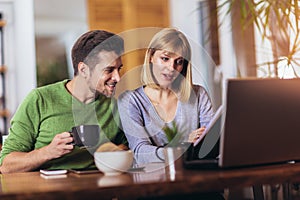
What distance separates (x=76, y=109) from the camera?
1998mm

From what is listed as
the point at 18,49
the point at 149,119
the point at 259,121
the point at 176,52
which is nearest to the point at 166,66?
the point at 176,52

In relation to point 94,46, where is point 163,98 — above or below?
below

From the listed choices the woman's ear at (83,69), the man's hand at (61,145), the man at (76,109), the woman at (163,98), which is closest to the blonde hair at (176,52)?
the woman at (163,98)

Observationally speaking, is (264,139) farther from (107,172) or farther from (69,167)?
(69,167)

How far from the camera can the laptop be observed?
50.1 inches

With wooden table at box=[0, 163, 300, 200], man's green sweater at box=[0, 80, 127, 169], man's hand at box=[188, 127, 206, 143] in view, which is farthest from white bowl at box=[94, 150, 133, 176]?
man's green sweater at box=[0, 80, 127, 169]

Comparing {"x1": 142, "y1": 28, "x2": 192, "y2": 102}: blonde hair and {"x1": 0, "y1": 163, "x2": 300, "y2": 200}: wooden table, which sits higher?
{"x1": 142, "y1": 28, "x2": 192, "y2": 102}: blonde hair

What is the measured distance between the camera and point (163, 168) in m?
1.47

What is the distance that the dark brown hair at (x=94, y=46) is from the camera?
189 centimetres

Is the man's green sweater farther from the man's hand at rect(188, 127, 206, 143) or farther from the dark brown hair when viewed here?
the man's hand at rect(188, 127, 206, 143)

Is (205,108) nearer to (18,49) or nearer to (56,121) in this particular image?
(56,121)

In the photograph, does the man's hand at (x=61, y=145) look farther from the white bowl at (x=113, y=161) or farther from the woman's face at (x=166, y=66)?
the woman's face at (x=166, y=66)

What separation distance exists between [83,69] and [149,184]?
3.16 feet

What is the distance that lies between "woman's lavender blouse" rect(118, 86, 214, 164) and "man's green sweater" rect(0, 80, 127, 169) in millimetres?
135
